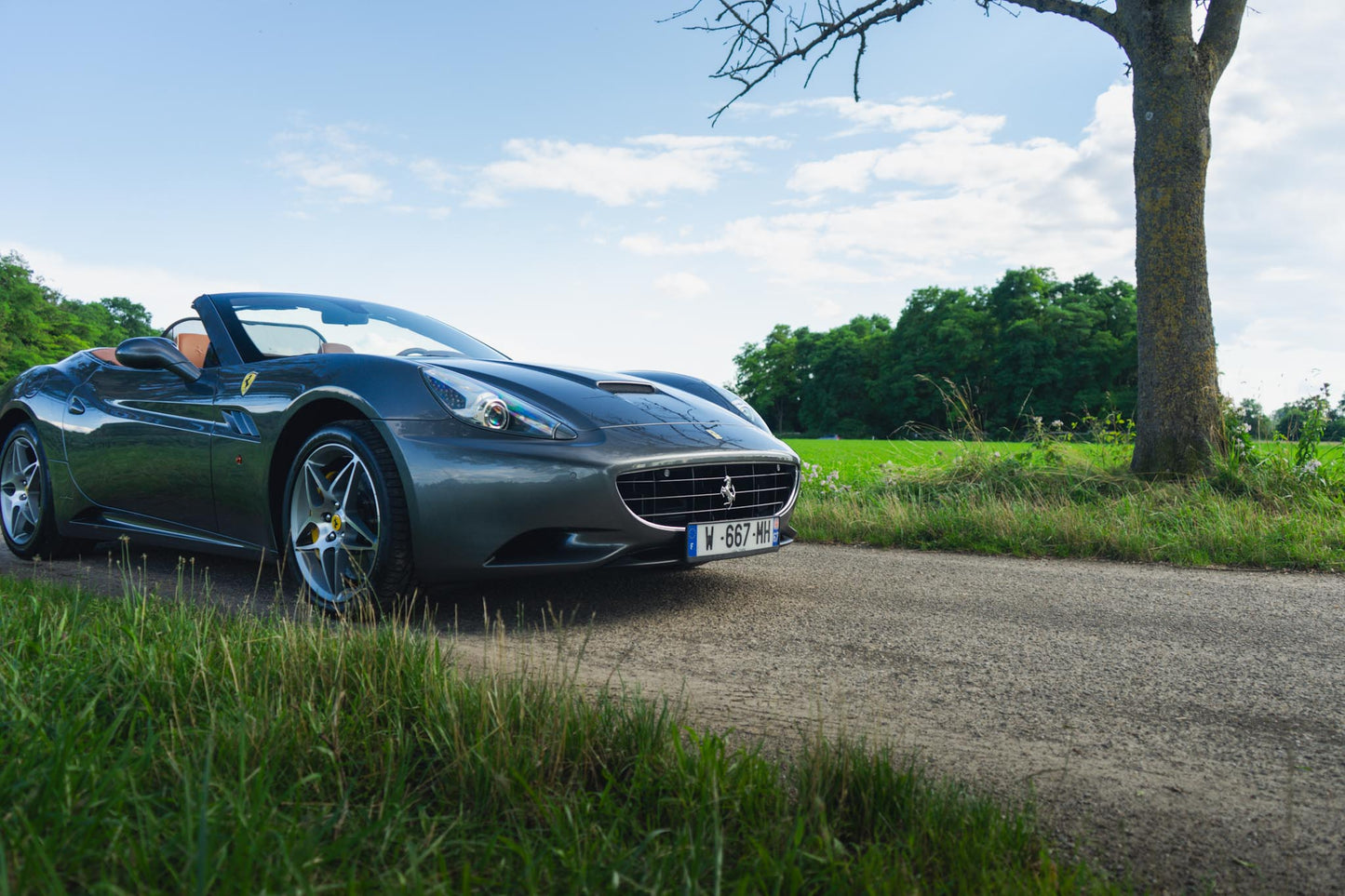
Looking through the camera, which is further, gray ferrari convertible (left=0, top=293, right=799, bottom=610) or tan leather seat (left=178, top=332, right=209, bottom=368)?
tan leather seat (left=178, top=332, right=209, bottom=368)

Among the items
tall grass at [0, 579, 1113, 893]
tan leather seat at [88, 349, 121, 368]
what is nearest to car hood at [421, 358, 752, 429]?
tall grass at [0, 579, 1113, 893]

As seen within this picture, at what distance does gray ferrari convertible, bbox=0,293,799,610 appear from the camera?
3.12 metres

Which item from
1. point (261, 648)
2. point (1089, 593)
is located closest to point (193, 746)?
point (261, 648)

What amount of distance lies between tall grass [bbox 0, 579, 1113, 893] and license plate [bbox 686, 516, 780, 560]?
1.32 m

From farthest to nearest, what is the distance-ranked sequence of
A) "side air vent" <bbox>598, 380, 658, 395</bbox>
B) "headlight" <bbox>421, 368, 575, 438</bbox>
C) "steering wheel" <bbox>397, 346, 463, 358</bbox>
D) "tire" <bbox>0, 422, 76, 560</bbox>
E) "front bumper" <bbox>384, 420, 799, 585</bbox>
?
"tire" <bbox>0, 422, 76, 560</bbox>, "steering wheel" <bbox>397, 346, 463, 358</bbox>, "side air vent" <bbox>598, 380, 658, 395</bbox>, "headlight" <bbox>421, 368, 575, 438</bbox>, "front bumper" <bbox>384, 420, 799, 585</bbox>

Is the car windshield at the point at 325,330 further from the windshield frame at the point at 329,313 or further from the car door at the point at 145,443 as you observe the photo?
the car door at the point at 145,443

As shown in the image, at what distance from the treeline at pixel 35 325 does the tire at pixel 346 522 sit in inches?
2197

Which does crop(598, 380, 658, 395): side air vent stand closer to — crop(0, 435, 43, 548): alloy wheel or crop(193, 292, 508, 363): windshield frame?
crop(193, 292, 508, 363): windshield frame

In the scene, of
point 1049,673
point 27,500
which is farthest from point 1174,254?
point 27,500

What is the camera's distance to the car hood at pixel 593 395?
134 inches

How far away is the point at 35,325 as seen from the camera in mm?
59562

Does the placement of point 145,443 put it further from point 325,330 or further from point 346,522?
point 346,522

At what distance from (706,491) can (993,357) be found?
64.8 m

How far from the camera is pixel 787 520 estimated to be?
12.9ft
